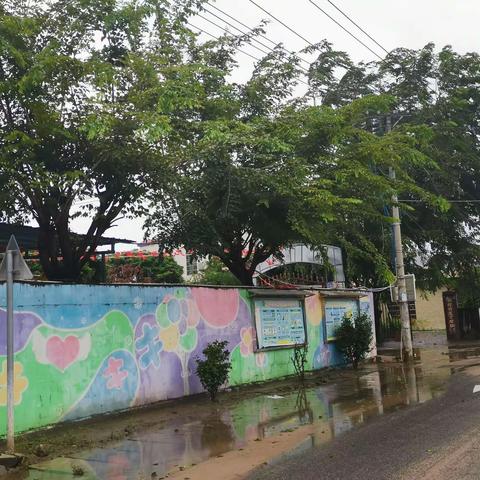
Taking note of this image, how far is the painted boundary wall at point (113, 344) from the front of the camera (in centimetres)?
A: 877

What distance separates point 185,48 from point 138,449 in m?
Answer: 8.75

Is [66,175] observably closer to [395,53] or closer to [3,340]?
[3,340]

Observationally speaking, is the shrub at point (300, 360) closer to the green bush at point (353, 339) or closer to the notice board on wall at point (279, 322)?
the notice board on wall at point (279, 322)

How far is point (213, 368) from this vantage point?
11375mm

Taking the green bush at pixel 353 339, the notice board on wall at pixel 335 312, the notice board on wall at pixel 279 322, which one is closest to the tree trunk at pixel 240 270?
the notice board on wall at pixel 279 322

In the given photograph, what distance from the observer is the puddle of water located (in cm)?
684

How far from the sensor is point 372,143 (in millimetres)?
14500

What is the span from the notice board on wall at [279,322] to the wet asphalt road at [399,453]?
5.15m

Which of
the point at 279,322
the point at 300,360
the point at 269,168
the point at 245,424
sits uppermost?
the point at 269,168

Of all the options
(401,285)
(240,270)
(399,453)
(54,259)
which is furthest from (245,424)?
(401,285)

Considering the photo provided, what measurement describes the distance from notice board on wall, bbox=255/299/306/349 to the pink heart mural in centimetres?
536

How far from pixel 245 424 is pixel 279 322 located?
5.67m

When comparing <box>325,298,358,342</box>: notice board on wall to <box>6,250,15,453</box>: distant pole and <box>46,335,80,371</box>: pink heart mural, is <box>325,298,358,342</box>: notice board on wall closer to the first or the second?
<box>46,335,80,371</box>: pink heart mural

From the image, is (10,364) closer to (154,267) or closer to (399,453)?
(399,453)
